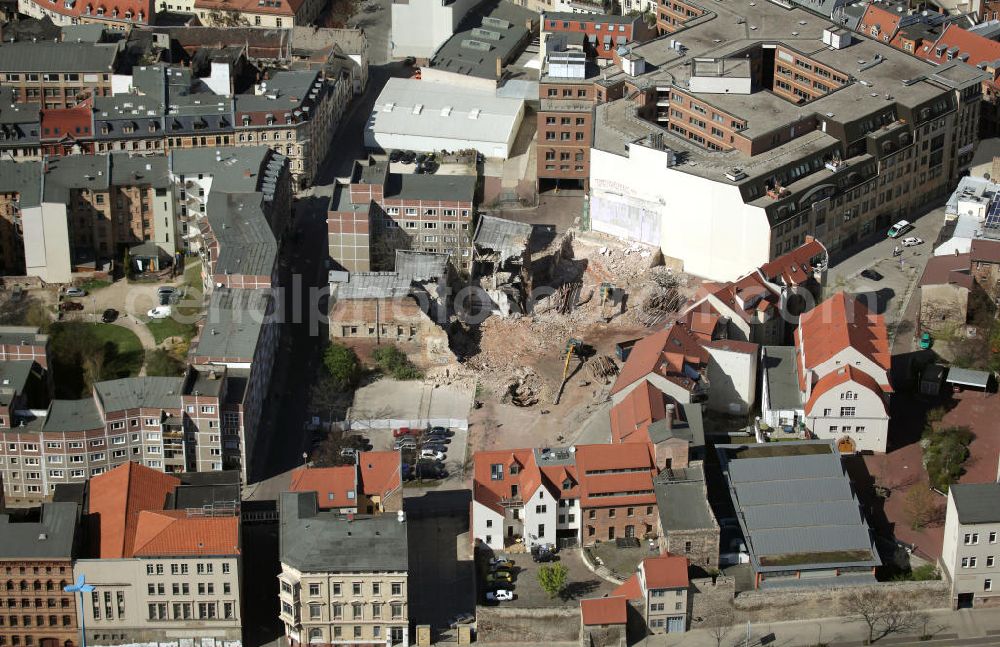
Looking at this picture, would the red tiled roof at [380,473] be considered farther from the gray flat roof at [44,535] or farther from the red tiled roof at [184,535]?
the gray flat roof at [44,535]

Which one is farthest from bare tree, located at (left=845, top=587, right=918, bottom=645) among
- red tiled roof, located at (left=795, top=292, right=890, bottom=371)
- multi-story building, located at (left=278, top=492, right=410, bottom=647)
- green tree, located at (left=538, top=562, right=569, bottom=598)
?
multi-story building, located at (left=278, top=492, right=410, bottom=647)

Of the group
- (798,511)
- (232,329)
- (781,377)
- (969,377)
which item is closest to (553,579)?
(798,511)

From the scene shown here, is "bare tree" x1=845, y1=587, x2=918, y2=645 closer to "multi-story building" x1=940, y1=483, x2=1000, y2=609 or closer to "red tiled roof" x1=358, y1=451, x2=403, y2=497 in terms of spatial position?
"multi-story building" x1=940, y1=483, x2=1000, y2=609

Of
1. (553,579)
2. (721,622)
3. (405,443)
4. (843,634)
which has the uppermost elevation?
(405,443)

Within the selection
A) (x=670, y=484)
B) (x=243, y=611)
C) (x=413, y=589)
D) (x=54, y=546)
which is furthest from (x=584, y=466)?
(x=54, y=546)

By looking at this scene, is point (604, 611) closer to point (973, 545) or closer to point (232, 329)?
point (973, 545)
